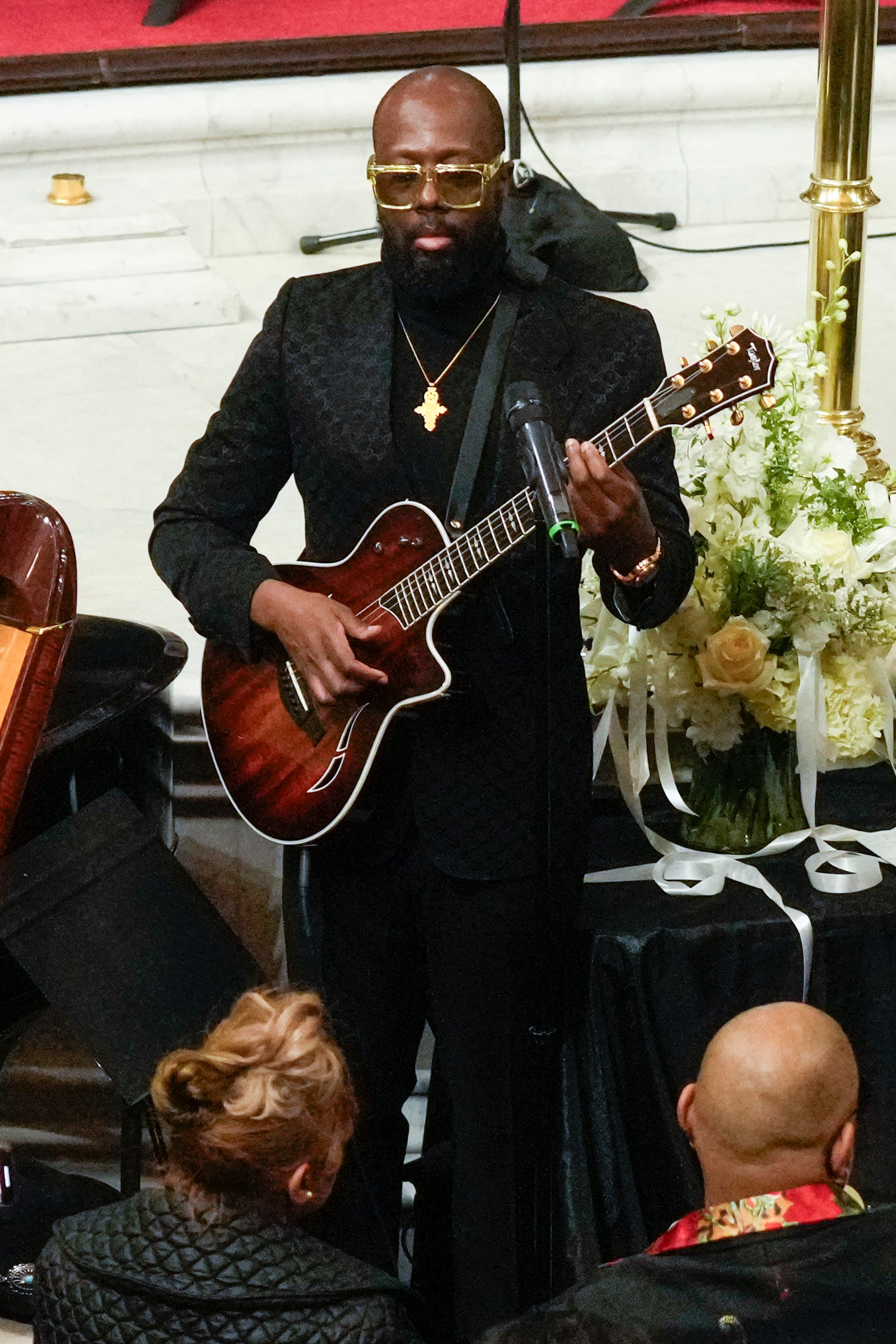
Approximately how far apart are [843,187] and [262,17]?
170 inches

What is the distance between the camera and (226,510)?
279 centimetres

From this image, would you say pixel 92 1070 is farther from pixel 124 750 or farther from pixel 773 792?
pixel 773 792

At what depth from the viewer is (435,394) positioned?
2639 millimetres

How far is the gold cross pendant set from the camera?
2633 mm

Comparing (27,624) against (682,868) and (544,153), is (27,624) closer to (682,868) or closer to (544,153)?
(682,868)

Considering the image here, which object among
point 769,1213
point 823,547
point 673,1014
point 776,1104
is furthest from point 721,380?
point 673,1014

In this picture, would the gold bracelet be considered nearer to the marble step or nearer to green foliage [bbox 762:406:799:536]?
green foliage [bbox 762:406:799:536]

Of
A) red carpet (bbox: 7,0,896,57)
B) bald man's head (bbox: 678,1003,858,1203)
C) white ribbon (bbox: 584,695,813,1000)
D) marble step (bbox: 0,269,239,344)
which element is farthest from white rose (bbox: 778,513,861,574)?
red carpet (bbox: 7,0,896,57)

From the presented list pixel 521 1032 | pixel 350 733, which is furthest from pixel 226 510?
pixel 521 1032

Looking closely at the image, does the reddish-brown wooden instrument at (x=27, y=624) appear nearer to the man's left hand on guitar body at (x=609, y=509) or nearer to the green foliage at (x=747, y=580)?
the man's left hand on guitar body at (x=609, y=509)

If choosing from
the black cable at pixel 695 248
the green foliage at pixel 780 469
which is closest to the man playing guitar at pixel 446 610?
the green foliage at pixel 780 469

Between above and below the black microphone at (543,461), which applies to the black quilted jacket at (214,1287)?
below

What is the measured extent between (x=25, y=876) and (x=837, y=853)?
4.21 ft

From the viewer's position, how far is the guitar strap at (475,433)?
2564 mm
